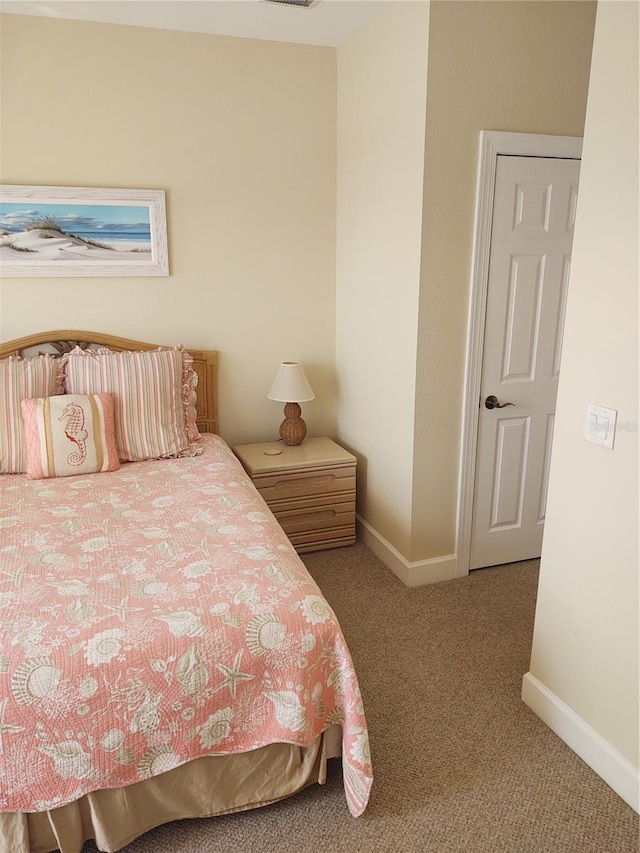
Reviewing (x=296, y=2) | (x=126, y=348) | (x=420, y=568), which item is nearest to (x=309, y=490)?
(x=420, y=568)

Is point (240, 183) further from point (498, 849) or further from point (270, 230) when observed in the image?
point (498, 849)

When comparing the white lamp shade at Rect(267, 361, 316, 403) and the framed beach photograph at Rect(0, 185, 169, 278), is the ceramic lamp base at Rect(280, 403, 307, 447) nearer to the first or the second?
the white lamp shade at Rect(267, 361, 316, 403)

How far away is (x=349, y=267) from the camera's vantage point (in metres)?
3.47

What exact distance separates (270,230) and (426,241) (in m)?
1.09

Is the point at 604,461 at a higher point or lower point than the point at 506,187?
lower

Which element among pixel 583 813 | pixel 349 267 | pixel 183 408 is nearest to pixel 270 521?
pixel 183 408

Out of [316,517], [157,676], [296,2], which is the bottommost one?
[316,517]

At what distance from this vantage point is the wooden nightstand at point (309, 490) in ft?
10.8

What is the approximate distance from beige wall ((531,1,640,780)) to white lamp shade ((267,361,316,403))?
5.30 feet

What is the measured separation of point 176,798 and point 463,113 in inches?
105

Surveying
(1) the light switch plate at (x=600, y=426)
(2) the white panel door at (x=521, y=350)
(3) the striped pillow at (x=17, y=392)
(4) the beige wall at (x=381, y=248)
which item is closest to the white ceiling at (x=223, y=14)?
(4) the beige wall at (x=381, y=248)

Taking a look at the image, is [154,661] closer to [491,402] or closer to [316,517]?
[316,517]

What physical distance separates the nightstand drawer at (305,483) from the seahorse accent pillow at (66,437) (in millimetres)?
775

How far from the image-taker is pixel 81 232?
10.4 ft
